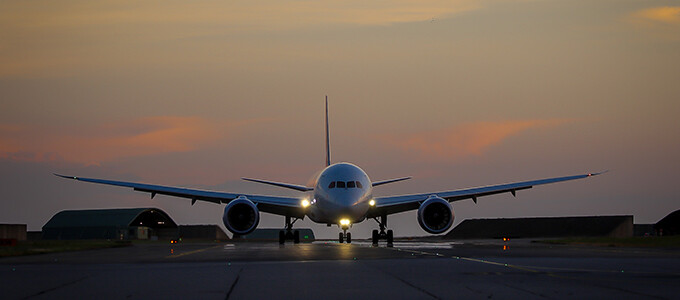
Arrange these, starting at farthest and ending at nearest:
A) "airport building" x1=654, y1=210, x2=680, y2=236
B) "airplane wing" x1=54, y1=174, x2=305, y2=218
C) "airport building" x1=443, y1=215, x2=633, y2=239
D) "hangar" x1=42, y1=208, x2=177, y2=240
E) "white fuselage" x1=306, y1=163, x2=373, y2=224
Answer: "hangar" x1=42, y1=208, x2=177, y2=240, "airport building" x1=443, y1=215, x2=633, y2=239, "airport building" x1=654, y1=210, x2=680, y2=236, "airplane wing" x1=54, y1=174, x2=305, y2=218, "white fuselage" x1=306, y1=163, x2=373, y2=224

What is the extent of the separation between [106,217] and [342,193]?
4808 cm

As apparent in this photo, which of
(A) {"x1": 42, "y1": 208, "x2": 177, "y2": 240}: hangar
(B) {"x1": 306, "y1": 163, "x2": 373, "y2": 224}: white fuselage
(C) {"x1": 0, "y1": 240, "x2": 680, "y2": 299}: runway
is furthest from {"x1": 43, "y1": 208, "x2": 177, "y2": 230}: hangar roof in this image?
(C) {"x1": 0, "y1": 240, "x2": 680, "y2": 299}: runway

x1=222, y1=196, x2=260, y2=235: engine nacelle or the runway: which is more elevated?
x1=222, y1=196, x2=260, y2=235: engine nacelle

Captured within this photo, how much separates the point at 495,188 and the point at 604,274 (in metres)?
27.5

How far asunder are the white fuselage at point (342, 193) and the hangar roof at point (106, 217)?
40776mm

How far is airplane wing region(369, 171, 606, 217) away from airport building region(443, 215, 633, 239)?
1140 inches

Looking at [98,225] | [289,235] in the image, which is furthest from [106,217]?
[289,235]

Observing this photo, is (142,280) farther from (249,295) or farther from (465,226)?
(465,226)

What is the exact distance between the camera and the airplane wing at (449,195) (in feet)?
142

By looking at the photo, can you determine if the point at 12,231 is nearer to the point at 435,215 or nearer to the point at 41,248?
the point at 41,248

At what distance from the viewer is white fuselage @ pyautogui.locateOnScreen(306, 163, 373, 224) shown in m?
39.1

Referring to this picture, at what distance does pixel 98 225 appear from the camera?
264 feet

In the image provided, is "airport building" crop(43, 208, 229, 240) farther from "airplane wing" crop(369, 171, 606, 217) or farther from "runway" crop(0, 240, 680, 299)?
"runway" crop(0, 240, 680, 299)

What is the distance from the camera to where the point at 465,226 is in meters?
84.1
